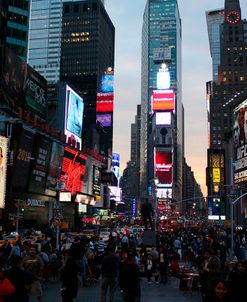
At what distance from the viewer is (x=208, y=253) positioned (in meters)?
15.1

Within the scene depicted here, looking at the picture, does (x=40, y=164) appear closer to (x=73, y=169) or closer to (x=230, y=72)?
(x=73, y=169)

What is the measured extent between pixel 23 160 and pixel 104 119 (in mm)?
118904

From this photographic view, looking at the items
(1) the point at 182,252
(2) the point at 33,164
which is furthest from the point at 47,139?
(1) the point at 182,252

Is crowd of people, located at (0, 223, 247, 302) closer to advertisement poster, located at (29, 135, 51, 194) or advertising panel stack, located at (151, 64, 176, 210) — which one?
advertisement poster, located at (29, 135, 51, 194)

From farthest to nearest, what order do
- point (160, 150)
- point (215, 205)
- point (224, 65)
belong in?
point (160, 150), point (224, 65), point (215, 205)

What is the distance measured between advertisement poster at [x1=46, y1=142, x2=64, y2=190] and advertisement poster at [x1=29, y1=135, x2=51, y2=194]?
1.31 meters

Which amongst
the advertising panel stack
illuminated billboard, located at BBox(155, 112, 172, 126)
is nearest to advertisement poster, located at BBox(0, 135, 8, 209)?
the advertising panel stack

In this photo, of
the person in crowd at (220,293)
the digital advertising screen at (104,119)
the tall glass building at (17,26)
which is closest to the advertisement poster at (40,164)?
the tall glass building at (17,26)

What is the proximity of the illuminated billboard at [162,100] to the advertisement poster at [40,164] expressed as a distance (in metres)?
129

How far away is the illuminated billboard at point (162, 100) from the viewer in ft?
623

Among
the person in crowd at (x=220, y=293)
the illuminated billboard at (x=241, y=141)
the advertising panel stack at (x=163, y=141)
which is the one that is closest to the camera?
the person in crowd at (x=220, y=293)

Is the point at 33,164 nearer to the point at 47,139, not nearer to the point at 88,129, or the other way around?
the point at 47,139

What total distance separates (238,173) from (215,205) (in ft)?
105

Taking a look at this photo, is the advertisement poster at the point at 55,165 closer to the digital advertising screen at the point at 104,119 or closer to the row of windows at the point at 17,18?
the row of windows at the point at 17,18
